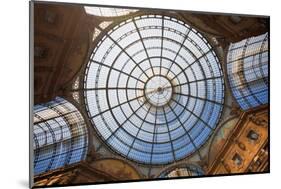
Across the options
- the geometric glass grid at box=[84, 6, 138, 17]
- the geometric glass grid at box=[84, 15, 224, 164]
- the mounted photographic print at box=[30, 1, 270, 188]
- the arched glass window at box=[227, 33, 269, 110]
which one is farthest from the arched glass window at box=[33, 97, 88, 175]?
the arched glass window at box=[227, 33, 269, 110]

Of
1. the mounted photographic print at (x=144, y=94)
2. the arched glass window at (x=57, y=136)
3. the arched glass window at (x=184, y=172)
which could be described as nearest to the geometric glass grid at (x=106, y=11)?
the mounted photographic print at (x=144, y=94)

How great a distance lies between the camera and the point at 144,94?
384 inches

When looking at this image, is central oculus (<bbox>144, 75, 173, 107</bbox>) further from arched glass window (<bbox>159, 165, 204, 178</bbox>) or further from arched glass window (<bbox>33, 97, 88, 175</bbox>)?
arched glass window (<bbox>33, 97, 88, 175</bbox>)

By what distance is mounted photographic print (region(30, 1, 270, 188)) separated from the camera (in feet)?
29.5

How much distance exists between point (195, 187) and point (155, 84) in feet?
7.15

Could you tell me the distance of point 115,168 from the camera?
9469 millimetres

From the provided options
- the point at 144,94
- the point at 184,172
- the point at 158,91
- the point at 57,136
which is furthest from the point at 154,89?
the point at 57,136

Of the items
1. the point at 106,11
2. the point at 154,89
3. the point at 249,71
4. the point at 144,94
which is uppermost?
the point at 106,11

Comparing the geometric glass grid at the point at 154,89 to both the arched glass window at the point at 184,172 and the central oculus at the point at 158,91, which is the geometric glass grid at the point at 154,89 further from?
the arched glass window at the point at 184,172

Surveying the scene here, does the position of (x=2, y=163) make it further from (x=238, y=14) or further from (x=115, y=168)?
(x=238, y=14)

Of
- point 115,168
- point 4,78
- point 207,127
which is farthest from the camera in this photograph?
point 207,127

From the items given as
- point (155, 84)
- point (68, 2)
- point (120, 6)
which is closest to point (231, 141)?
point (155, 84)

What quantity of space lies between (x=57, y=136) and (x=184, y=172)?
2.70 m

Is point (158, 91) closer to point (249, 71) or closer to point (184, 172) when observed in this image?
point (184, 172)
